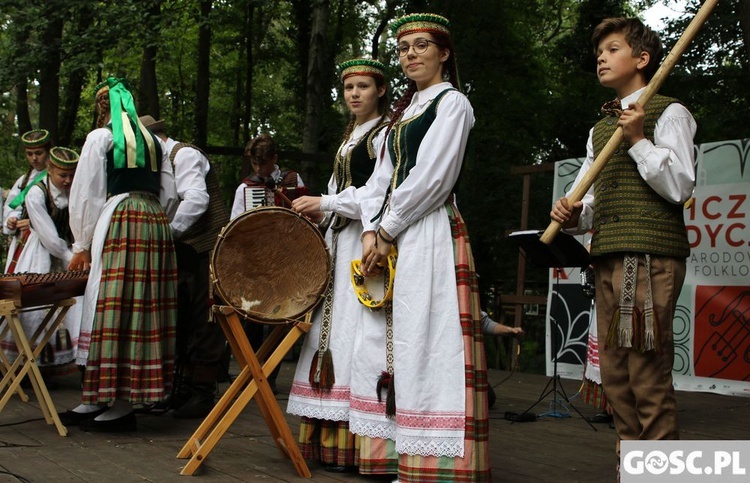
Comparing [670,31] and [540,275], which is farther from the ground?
[670,31]

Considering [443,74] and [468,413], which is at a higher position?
[443,74]

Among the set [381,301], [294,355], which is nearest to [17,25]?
[294,355]

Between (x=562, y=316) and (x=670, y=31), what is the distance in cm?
427

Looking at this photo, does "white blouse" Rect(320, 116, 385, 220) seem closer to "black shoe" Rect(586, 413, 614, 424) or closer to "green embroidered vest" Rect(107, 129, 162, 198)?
"green embroidered vest" Rect(107, 129, 162, 198)

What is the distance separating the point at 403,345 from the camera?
3.73 meters

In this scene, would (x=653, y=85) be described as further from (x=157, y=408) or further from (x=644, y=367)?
(x=157, y=408)

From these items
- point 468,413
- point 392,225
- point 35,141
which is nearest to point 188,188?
point 392,225

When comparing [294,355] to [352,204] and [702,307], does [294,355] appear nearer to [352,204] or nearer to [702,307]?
[702,307]

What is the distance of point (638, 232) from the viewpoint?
3.32 meters

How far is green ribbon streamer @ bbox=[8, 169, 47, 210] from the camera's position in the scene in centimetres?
725

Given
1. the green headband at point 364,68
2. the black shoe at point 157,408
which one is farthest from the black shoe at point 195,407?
the green headband at point 364,68

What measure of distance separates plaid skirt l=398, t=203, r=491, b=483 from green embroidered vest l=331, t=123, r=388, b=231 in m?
0.75

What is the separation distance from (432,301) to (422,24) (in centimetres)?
123

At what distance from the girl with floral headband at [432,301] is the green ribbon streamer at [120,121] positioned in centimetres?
187
